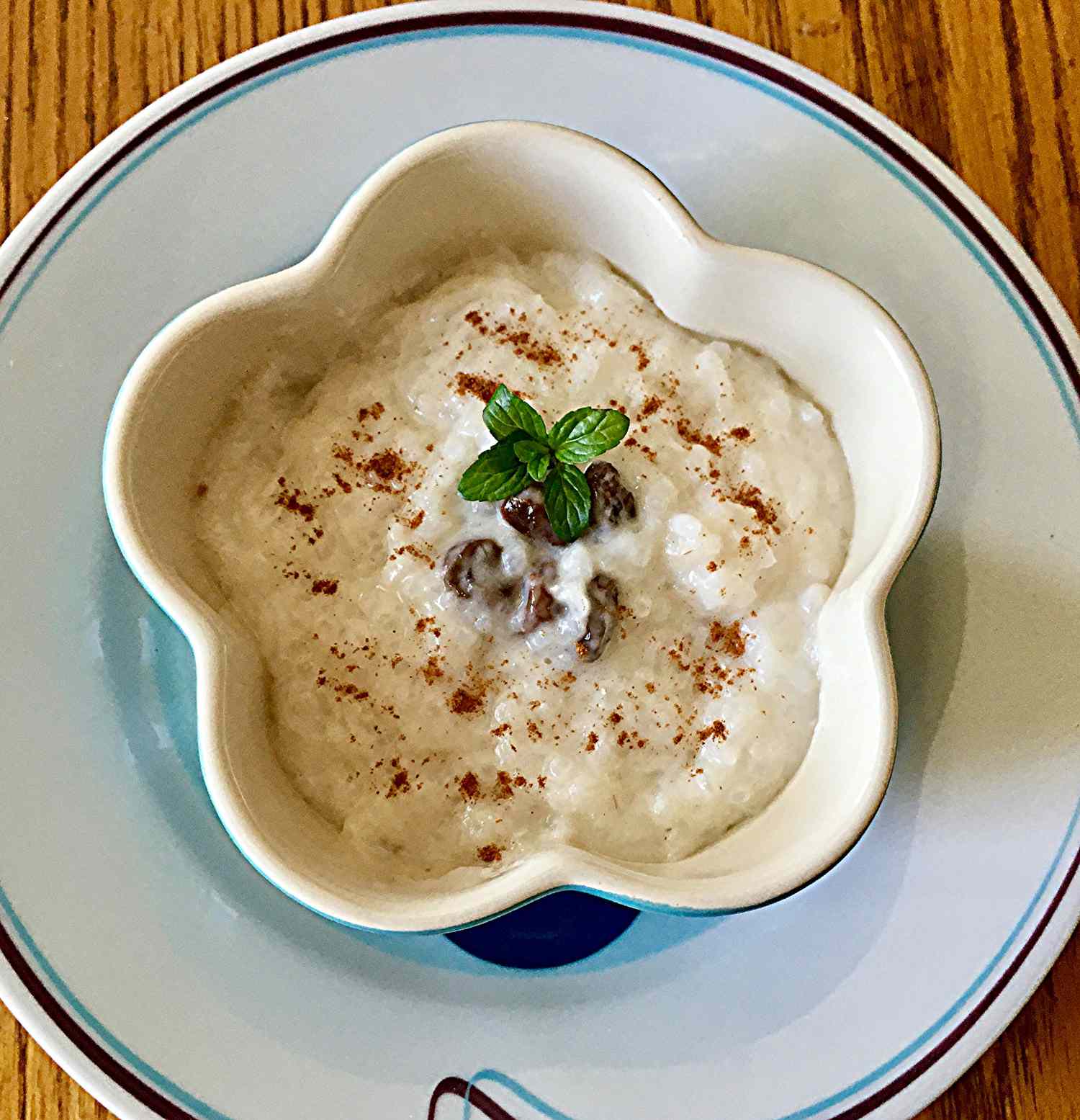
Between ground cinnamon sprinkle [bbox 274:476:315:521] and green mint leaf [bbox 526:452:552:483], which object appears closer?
green mint leaf [bbox 526:452:552:483]

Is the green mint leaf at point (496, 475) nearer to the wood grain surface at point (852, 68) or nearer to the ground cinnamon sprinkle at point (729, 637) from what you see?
the ground cinnamon sprinkle at point (729, 637)

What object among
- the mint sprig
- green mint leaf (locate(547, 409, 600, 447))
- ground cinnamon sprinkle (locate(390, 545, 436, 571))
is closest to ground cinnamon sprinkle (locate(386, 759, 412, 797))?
ground cinnamon sprinkle (locate(390, 545, 436, 571))

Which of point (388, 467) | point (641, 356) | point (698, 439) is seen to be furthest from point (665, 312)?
point (388, 467)

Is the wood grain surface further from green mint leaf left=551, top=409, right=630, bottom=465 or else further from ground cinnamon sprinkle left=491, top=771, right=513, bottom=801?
ground cinnamon sprinkle left=491, top=771, right=513, bottom=801

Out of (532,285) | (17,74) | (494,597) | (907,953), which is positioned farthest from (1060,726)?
(17,74)

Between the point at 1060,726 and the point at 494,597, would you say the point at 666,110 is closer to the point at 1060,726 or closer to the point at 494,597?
the point at 494,597

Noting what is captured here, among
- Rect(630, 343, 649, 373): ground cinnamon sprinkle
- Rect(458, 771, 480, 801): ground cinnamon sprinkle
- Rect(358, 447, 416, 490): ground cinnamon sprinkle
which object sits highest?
Rect(630, 343, 649, 373): ground cinnamon sprinkle
